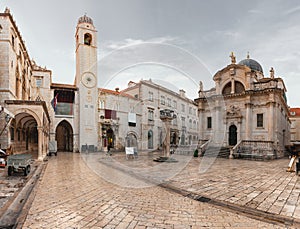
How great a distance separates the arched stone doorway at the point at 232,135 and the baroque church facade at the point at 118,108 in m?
0.11

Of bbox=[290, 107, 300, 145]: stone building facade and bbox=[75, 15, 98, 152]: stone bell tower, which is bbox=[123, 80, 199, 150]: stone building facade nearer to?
bbox=[75, 15, 98, 152]: stone bell tower

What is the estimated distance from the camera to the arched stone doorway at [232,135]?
968 inches

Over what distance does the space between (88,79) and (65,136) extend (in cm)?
1020

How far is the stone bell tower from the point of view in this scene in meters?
29.1

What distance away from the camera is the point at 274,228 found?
4.65 metres

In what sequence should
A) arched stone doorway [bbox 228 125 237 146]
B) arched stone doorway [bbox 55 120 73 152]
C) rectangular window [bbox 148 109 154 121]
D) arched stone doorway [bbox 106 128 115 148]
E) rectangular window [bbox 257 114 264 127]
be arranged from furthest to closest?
1. rectangular window [bbox 148 109 154 121]
2. arched stone doorway [bbox 106 128 115 148]
3. arched stone doorway [bbox 55 120 73 152]
4. arched stone doorway [bbox 228 125 237 146]
5. rectangular window [bbox 257 114 264 127]

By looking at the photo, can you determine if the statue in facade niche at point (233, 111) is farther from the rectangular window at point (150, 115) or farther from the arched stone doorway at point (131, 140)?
the arched stone doorway at point (131, 140)

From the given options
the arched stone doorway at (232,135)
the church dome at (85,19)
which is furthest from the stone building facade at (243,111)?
the church dome at (85,19)

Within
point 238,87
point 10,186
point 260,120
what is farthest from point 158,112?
point 10,186

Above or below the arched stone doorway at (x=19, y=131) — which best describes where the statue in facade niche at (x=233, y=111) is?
above

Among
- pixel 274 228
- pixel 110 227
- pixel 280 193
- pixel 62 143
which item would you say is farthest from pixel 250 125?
pixel 62 143

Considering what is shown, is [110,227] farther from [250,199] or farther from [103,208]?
[250,199]

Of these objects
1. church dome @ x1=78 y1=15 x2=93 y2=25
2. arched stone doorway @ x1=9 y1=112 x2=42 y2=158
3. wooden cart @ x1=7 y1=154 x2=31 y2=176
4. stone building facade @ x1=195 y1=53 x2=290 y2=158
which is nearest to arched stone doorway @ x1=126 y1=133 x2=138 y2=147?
stone building facade @ x1=195 y1=53 x2=290 y2=158

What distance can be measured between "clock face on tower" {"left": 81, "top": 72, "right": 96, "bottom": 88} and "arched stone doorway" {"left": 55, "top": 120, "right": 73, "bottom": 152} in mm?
6517
